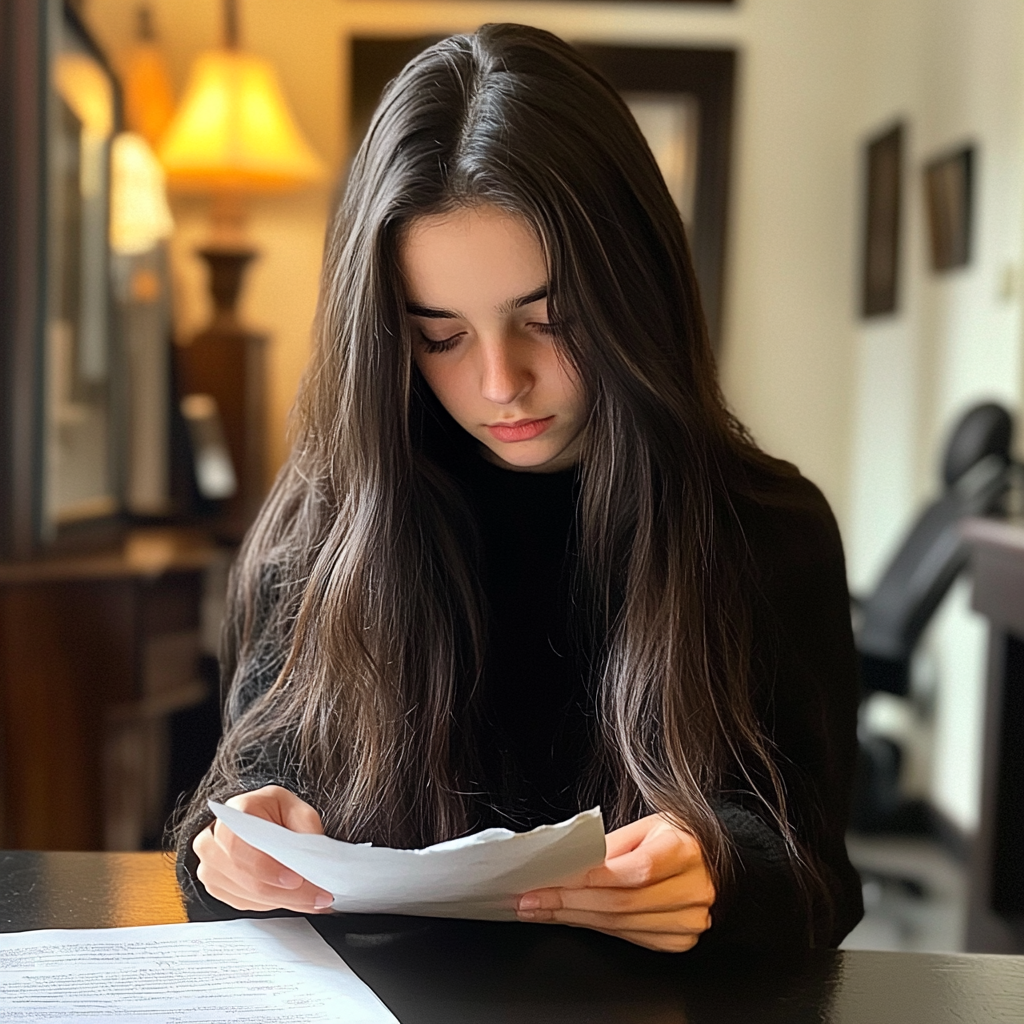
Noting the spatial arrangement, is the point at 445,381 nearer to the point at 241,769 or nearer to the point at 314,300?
the point at 241,769

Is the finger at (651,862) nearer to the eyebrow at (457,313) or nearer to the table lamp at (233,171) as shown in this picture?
the eyebrow at (457,313)

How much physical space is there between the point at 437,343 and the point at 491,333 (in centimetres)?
8

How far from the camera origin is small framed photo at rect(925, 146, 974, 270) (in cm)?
344

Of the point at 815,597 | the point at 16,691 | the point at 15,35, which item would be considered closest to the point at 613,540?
the point at 815,597

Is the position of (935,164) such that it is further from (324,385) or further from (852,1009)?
(852,1009)

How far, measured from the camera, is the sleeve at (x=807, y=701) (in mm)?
953

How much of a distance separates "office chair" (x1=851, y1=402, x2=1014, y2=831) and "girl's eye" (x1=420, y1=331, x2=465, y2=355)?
1.95 metres

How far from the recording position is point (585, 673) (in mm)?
1141

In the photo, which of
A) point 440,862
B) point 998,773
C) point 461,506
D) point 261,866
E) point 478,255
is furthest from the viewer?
point 998,773

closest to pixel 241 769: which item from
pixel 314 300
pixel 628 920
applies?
pixel 628 920

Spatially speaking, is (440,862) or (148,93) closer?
(440,862)

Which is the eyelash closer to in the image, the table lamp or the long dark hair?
the long dark hair

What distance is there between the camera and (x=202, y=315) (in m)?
4.31

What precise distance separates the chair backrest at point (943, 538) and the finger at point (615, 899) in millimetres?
2203
